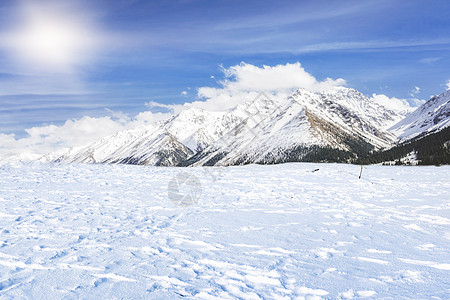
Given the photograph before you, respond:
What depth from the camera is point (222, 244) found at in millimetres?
12078

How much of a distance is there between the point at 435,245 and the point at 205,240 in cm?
1001

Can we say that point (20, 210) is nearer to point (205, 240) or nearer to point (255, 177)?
point (205, 240)

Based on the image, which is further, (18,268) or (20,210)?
(20,210)

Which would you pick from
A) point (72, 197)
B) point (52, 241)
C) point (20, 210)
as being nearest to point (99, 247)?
point (52, 241)

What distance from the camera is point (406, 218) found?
53.4 feet

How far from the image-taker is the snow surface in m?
Answer: 8.32

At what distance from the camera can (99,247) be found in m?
11.3

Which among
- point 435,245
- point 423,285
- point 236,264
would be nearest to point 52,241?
point 236,264

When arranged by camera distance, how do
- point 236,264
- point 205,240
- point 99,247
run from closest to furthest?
point 236,264 < point 99,247 < point 205,240

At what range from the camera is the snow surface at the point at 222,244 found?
832cm

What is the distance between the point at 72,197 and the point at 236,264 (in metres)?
16.1

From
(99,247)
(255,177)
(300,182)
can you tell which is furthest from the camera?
(255,177)

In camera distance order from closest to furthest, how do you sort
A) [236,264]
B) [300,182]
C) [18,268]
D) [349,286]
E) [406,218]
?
[349,286]
[18,268]
[236,264]
[406,218]
[300,182]

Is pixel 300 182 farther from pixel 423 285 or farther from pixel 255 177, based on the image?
pixel 423 285
